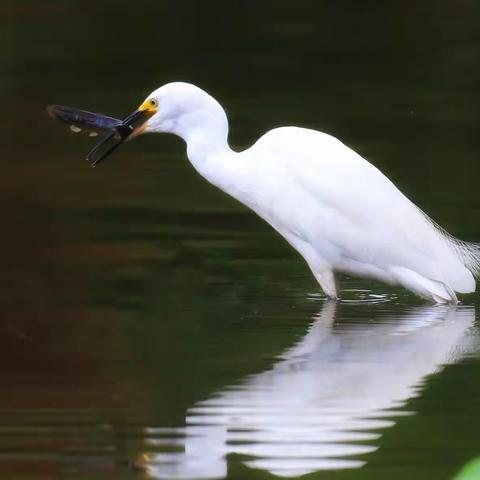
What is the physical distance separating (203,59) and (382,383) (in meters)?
9.27

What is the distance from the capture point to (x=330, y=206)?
319 inches

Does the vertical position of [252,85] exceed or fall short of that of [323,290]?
it exceeds it

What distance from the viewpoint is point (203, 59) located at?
615 inches

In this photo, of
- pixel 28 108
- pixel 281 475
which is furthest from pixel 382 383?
pixel 28 108

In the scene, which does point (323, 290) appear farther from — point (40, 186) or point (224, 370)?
point (40, 186)

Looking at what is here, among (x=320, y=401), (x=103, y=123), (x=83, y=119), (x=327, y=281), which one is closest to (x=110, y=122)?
(x=103, y=123)

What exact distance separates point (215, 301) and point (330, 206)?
26.3 inches

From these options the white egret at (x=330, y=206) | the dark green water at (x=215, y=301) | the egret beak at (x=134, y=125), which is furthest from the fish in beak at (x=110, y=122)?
the dark green water at (x=215, y=301)

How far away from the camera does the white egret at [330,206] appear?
8.07 meters

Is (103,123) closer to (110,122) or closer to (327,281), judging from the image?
(110,122)

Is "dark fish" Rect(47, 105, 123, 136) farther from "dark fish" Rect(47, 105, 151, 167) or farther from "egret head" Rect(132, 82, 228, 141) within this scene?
"egret head" Rect(132, 82, 228, 141)

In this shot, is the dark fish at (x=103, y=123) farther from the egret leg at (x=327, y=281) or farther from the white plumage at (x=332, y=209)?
the egret leg at (x=327, y=281)

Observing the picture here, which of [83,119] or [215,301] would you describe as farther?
[83,119]

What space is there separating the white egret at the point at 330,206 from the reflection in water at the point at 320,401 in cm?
19
